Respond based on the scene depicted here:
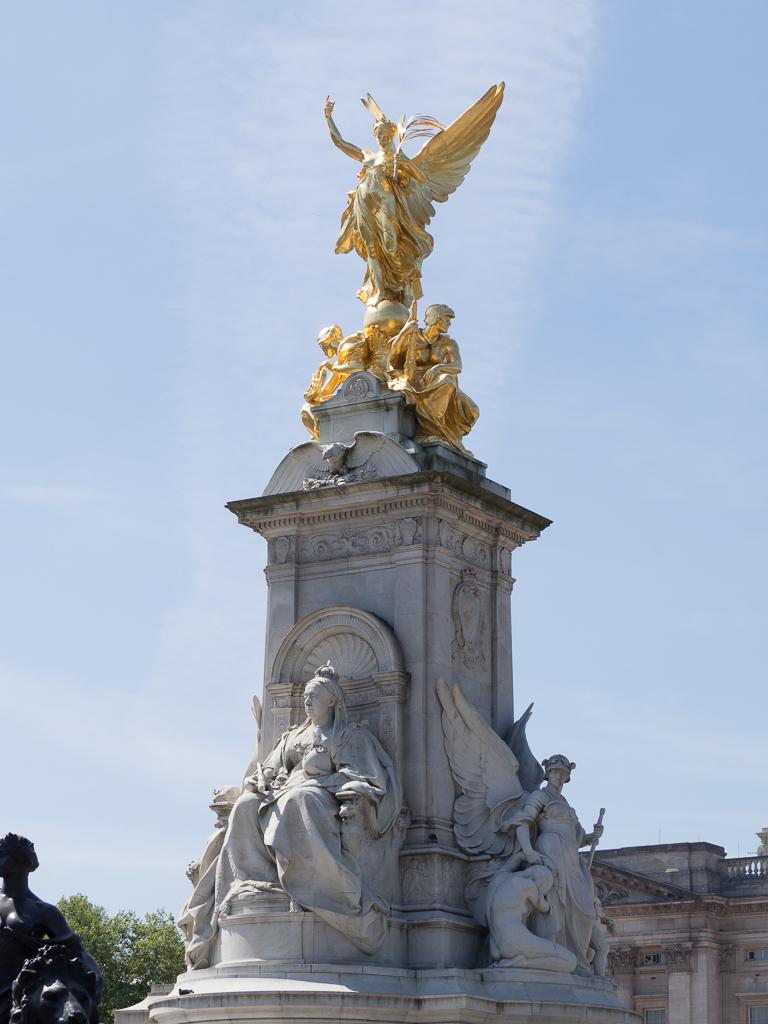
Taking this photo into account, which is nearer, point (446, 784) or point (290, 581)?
point (446, 784)

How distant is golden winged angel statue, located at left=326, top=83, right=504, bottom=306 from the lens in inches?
1064

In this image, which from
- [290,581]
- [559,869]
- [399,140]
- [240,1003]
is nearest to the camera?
[240,1003]

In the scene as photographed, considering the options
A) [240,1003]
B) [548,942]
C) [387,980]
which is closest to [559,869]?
[548,942]

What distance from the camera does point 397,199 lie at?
88.8 ft

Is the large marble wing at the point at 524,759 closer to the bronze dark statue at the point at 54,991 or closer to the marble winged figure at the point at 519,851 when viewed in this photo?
the marble winged figure at the point at 519,851

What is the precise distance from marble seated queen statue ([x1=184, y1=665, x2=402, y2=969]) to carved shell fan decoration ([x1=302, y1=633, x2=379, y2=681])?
70 cm

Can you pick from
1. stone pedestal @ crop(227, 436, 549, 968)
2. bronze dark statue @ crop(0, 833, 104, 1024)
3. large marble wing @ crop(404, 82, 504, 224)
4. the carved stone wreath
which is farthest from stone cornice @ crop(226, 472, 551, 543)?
bronze dark statue @ crop(0, 833, 104, 1024)

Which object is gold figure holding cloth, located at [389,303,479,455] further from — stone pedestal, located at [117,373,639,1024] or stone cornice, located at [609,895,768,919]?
stone cornice, located at [609,895,768,919]

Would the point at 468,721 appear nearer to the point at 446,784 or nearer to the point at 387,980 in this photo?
the point at 446,784

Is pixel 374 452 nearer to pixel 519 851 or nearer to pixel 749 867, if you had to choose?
pixel 519 851

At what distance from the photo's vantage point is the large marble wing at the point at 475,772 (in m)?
24.1

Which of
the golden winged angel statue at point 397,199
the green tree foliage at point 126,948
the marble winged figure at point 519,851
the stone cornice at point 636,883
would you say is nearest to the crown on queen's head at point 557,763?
the marble winged figure at point 519,851

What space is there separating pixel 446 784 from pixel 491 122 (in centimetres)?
970

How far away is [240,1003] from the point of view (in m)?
22.0
